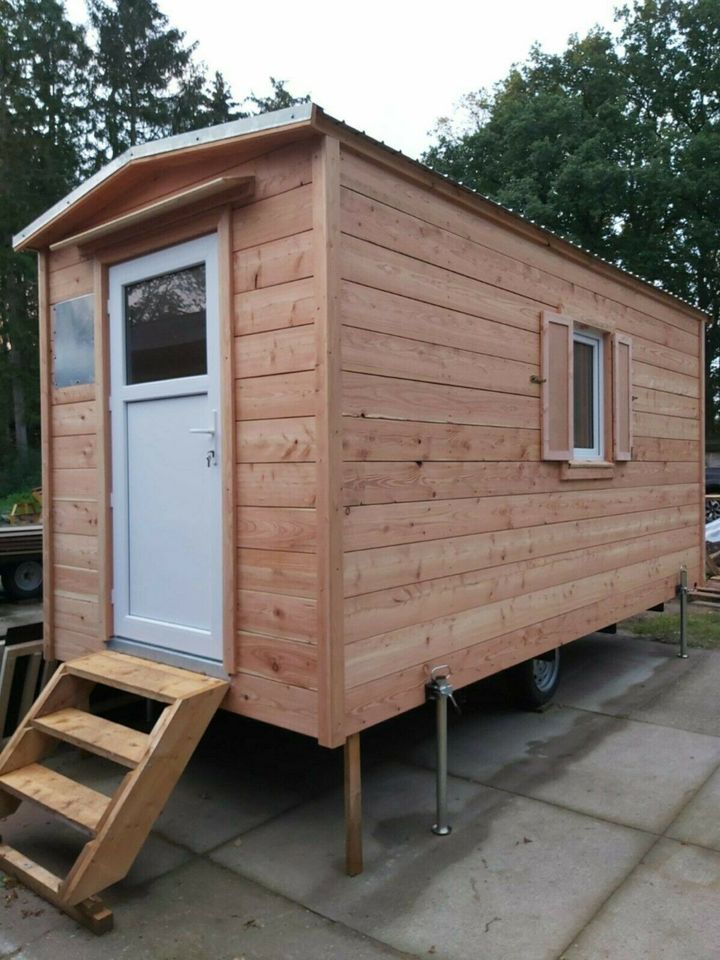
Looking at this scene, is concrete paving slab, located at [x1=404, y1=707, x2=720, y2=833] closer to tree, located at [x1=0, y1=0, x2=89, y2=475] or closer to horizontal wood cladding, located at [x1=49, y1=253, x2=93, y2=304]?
horizontal wood cladding, located at [x1=49, y1=253, x2=93, y2=304]

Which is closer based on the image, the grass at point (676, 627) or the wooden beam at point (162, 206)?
the wooden beam at point (162, 206)

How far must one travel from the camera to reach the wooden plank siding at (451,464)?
9.68 ft

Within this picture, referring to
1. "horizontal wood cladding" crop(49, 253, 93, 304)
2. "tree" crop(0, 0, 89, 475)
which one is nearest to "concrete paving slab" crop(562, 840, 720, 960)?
"horizontal wood cladding" crop(49, 253, 93, 304)

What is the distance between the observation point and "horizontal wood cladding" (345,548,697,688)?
297 centimetres

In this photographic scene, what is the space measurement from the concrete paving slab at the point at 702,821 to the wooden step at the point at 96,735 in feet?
7.29

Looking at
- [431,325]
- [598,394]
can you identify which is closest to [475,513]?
[431,325]

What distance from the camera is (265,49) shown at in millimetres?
28453

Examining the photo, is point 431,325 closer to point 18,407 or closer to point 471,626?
point 471,626

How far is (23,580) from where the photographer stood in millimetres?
9469

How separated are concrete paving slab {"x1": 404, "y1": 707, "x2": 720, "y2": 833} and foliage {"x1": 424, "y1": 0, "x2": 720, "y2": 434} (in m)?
17.2

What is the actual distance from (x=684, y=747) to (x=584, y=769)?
2.23ft

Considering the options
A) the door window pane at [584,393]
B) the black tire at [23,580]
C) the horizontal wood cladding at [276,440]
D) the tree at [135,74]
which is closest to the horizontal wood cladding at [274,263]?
the horizontal wood cladding at [276,440]

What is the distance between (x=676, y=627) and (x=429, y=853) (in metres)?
4.90

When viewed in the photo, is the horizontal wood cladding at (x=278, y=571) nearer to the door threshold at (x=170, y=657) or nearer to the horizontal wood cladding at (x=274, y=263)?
the door threshold at (x=170, y=657)
